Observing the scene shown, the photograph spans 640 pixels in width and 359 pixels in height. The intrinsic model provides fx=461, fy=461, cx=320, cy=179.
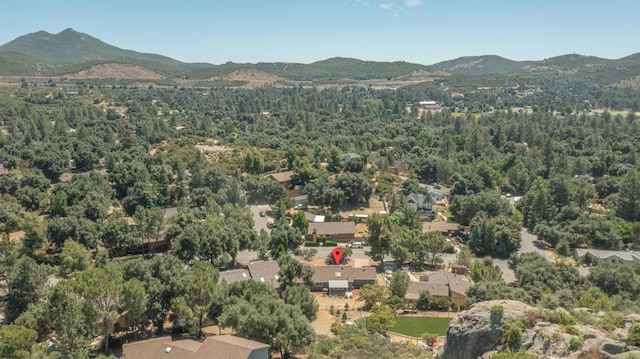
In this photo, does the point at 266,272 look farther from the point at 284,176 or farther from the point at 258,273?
the point at 284,176

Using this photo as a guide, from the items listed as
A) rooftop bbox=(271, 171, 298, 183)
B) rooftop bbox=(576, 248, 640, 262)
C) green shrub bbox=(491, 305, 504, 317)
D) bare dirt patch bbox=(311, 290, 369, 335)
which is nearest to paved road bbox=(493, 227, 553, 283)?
rooftop bbox=(576, 248, 640, 262)

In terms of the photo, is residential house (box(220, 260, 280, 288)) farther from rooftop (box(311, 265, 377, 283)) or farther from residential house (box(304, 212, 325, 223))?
residential house (box(304, 212, 325, 223))

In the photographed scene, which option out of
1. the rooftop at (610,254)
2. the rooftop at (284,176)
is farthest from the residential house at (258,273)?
the rooftop at (610,254)

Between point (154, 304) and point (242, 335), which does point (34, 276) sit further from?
point (242, 335)

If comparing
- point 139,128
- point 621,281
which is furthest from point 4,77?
point 621,281

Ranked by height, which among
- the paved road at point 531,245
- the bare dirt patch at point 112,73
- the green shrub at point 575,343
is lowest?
the paved road at point 531,245

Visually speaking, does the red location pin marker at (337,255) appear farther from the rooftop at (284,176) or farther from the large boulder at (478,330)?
the large boulder at (478,330)
